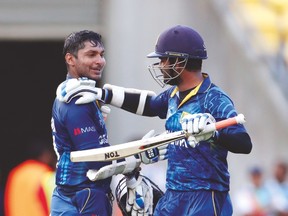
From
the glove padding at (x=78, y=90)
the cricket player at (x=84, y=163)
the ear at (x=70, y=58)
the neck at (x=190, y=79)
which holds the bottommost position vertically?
the cricket player at (x=84, y=163)

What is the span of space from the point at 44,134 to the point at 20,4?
540 centimetres

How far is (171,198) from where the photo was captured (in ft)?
25.9

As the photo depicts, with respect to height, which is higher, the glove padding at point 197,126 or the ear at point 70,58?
the ear at point 70,58

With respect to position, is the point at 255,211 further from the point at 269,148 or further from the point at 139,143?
the point at 139,143

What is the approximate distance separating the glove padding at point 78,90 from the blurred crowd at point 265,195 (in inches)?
269

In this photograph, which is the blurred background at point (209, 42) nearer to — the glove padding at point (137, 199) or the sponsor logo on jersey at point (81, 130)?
the glove padding at point (137, 199)

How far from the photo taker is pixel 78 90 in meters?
7.87

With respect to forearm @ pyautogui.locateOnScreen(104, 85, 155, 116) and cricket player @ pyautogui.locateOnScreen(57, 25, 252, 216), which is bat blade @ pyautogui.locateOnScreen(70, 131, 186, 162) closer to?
cricket player @ pyautogui.locateOnScreen(57, 25, 252, 216)

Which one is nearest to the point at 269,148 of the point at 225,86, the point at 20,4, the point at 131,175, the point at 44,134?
the point at 225,86

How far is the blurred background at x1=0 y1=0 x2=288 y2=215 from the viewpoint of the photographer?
15359 mm

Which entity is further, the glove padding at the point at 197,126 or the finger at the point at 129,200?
the finger at the point at 129,200

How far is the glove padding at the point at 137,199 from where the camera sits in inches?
319

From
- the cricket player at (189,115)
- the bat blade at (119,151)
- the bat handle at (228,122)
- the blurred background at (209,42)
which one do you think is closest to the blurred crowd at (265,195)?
the blurred background at (209,42)

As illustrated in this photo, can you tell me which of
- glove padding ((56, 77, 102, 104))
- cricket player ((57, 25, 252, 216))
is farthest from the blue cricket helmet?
glove padding ((56, 77, 102, 104))
